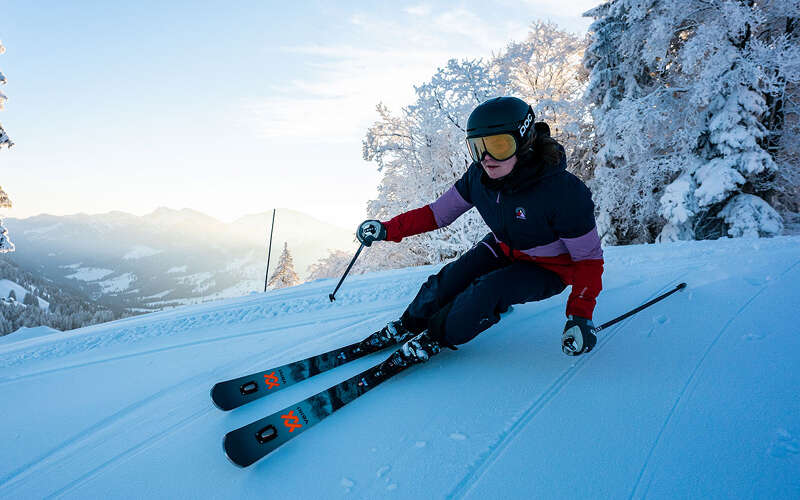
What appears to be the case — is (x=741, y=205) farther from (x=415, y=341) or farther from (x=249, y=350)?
(x=249, y=350)

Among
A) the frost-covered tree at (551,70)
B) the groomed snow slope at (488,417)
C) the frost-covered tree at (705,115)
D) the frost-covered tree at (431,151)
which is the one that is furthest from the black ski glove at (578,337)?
the frost-covered tree at (551,70)

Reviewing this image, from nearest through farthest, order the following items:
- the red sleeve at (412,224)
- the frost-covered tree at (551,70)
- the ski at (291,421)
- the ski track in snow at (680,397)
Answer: the ski track in snow at (680,397) < the ski at (291,421) < the red sleeve at (412,224) < the frost-covered tree at (551,70)

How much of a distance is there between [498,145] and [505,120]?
0.47 ft

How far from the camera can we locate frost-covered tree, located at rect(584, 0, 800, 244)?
7969 mm

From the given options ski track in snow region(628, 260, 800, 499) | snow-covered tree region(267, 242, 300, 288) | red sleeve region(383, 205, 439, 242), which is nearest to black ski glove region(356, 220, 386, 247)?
red sleeve region(383, 205, 439, 242)

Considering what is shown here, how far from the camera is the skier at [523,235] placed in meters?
2.07

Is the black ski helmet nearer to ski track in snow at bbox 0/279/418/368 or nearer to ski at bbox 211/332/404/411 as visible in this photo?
ski at bbox 211/332/404/411

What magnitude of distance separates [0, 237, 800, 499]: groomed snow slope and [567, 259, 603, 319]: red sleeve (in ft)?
1.00

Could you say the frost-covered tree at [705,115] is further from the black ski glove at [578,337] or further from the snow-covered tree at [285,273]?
the snow-covered tree at [285,273]

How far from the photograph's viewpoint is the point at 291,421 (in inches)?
65.4

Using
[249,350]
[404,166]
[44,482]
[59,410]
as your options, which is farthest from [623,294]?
[404,166]

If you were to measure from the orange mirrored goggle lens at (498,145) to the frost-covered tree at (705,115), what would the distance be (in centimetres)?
882

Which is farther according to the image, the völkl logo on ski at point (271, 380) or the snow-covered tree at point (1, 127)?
the snow-covered tree at point (1, 127)

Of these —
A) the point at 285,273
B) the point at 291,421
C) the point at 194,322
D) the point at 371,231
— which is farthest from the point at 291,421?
the point at 285,273
